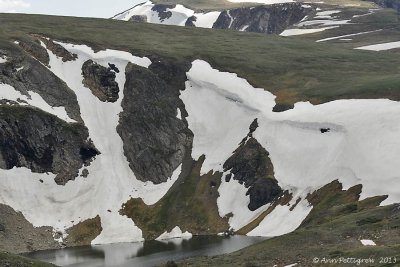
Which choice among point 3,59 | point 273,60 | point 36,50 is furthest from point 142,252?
point 273,60

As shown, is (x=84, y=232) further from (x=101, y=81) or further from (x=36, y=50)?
(x=36, y=50)

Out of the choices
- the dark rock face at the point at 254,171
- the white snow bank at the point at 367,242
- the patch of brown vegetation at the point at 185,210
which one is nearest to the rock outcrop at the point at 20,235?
the patch of brown vegetation at the point at 185,210

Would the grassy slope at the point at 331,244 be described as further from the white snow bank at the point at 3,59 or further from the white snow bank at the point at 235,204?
the white snow bank at the point at 3,59

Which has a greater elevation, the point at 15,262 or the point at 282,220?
the point at 15,262

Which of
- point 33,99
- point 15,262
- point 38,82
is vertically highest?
point 38,82

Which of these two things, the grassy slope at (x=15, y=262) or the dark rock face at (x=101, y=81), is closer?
the grassy slope at (x=15, y=262)

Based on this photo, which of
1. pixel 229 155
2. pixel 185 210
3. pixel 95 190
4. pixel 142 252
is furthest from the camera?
pixel 229 155

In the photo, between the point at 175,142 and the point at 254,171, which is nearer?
the point at 254,171
